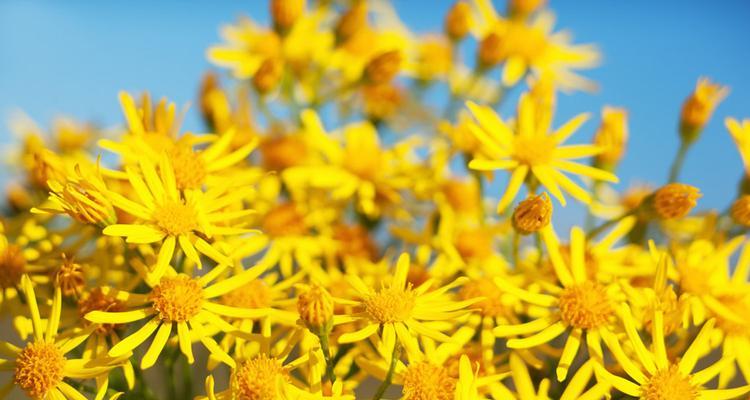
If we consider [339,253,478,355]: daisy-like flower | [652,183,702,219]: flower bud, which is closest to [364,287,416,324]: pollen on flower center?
[339,253,478,355]: daisy-like flower

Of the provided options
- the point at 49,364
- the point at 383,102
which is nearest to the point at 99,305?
the point at 49,364

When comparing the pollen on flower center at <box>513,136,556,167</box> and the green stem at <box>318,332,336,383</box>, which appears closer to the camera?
the green stem at <box>318,332,336,383</box>

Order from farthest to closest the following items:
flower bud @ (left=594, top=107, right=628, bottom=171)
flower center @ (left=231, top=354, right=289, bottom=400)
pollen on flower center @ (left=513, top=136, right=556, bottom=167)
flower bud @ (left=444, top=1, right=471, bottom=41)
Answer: flower bud @ (left=444, top=1, right=471, bottom=41), flower bud @ (left=594, top=107, right=628, bottom=171), pollen on flower center @ (left=513, top=136, right=556, bottom=167), flower center @ (left=231, top=354, right=289, bottom=400)

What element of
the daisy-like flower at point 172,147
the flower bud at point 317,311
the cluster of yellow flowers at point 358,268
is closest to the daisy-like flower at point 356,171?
the cluster of yellow flowers at point 358,268

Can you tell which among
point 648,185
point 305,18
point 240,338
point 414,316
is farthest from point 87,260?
point 648,185

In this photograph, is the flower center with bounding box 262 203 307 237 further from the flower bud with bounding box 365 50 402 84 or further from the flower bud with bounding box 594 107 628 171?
the flower bud with bounding box 594 107 628 171

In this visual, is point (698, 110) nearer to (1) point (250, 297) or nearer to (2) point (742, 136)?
(2) point (742, 136)

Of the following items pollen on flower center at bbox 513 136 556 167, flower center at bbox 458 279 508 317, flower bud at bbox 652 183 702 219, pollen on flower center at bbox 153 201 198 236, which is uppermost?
pollen on flower center at bbox 513 136 556 167

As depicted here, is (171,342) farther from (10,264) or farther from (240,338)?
(10,264)
